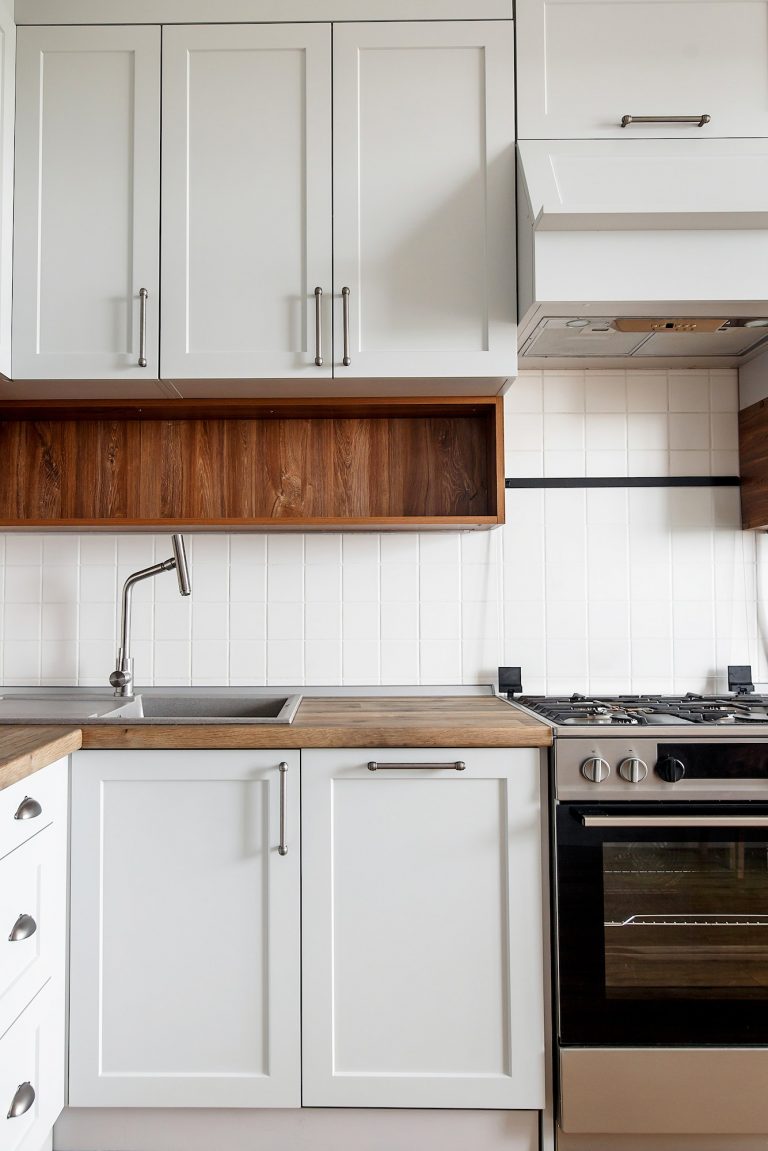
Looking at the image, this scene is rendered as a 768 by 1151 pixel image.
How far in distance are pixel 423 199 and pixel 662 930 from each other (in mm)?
1680

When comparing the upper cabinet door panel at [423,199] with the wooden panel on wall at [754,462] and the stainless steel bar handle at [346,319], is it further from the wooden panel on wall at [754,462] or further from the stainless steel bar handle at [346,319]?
the wooden panel on wall at [754,462]

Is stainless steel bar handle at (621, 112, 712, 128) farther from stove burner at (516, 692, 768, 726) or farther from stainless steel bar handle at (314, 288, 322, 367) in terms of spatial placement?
stove burner at (516, 692, 768, 726)

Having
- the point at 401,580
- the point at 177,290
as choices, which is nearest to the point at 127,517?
the point at 177,290

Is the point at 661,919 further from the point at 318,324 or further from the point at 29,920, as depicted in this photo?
the point at 318,324

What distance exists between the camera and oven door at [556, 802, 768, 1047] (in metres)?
1.48

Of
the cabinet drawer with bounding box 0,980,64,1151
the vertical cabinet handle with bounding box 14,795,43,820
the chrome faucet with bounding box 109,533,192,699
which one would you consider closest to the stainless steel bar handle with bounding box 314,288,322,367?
the chrome faucet with bounding box 109,533,192,699

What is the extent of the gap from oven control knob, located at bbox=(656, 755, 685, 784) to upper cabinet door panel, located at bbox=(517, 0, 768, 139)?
4.64ft

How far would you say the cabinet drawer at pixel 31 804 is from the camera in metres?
1.26

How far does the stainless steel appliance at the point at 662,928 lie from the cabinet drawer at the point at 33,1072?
100 centimetres

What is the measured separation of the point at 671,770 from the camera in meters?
1.49

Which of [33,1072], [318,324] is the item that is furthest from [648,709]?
[33,1072]

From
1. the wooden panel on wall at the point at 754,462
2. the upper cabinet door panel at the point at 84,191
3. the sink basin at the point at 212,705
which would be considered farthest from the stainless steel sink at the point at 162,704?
the wooden panel on wall at the point at 754,462

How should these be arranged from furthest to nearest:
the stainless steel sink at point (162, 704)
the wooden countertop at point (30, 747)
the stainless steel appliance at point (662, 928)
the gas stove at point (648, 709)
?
the stainless steel sink at point (162, 704), the gas stove at point (648, 709), the stainless steel appliance at point (662, 928), the wooden countertop at point (30, 747)

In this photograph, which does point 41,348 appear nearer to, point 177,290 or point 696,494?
point 177,290
